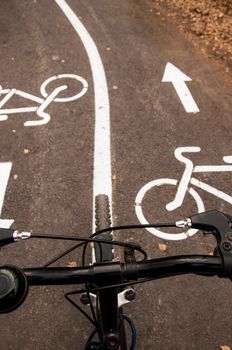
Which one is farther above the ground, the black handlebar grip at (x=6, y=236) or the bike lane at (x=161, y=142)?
the black handlebar grip at (x=6, y=236)

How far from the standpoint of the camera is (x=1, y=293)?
1863 millimetres

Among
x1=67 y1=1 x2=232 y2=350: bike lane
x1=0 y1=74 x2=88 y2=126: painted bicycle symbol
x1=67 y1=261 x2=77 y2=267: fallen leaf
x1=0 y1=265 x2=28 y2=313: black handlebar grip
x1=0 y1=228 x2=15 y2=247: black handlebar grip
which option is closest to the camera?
x1=0 y1=265 x2=28 y2=313: black handlebar grip

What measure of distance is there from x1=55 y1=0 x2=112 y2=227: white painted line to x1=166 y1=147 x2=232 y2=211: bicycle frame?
1.02 m

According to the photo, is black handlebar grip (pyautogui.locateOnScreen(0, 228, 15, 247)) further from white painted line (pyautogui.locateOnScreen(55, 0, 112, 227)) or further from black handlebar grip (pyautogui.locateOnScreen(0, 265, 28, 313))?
white painted line (pyautogui.locateOnScreen(55, 0, 112, 227))

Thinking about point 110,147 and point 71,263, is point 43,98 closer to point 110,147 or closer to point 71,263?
point 110,147

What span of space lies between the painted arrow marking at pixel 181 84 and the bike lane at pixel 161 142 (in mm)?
85

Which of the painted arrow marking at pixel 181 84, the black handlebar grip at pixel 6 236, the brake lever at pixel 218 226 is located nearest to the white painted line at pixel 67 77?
the painted arrow marking at pixel 181 84

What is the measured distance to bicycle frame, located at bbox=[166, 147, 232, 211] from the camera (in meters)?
5.71

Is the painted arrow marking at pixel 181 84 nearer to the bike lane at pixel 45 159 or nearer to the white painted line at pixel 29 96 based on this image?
the bike lane at pixel 45 159

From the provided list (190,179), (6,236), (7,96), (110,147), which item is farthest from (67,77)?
(6,236)

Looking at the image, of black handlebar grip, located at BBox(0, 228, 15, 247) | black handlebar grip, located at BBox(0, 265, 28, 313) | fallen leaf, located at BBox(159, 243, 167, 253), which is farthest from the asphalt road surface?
black handlebar grip, located at BBox(0, 265, 28, 313)

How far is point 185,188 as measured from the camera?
5.86 metres

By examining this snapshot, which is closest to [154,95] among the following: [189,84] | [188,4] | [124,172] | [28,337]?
[189,84]

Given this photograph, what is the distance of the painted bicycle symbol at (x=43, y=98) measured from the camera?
7.15 m
